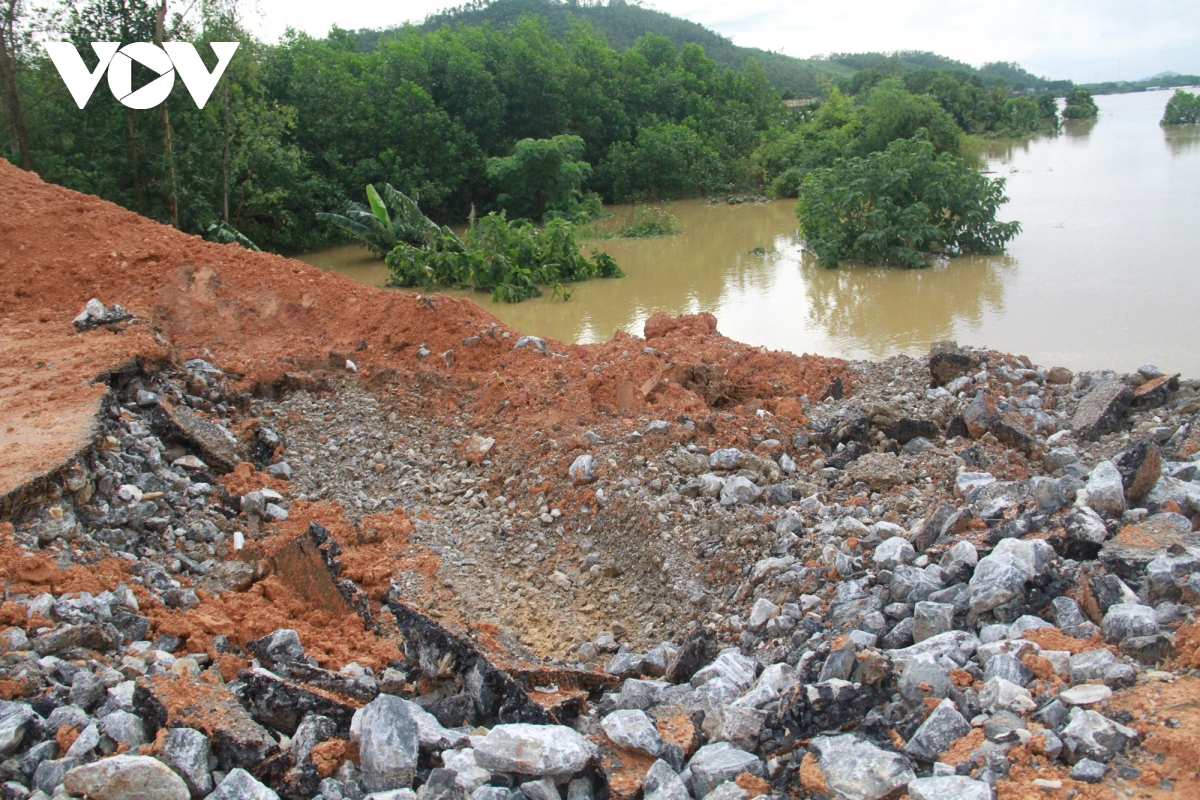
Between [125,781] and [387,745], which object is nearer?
[125,781]

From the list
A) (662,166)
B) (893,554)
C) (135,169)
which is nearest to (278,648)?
(893,554)

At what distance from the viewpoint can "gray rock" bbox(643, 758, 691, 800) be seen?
2467 mm

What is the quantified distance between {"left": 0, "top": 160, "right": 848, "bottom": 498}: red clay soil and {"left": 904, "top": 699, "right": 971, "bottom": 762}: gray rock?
303 cm

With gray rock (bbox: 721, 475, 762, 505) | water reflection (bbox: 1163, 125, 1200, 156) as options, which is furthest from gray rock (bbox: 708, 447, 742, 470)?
water reflection (bbox: 1163, 125, 1200, 156)

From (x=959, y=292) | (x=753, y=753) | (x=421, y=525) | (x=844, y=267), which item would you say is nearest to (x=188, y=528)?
(x=421, y=525)

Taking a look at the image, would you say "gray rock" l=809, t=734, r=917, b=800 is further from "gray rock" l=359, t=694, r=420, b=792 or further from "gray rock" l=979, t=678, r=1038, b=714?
"gray rock" l=359, t=694, r=420, b=792

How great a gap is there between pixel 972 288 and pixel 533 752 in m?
10.8

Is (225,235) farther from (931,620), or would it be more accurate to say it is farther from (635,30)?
(635,30)

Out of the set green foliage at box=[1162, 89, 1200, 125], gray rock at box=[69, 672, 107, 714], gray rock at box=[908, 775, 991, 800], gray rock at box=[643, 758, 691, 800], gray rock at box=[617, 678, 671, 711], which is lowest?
gray rock at box=[617, 678, 671, 711]

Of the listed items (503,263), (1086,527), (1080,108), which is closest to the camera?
(1086,527)

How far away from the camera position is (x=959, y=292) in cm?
1161

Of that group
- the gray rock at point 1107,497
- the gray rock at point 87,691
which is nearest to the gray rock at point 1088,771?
the gray rock at point 1107,497

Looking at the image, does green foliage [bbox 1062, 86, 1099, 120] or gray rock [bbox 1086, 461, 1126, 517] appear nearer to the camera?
gray rock [bbox 1086, 461, 1126, 517]

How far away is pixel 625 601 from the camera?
4.34m
